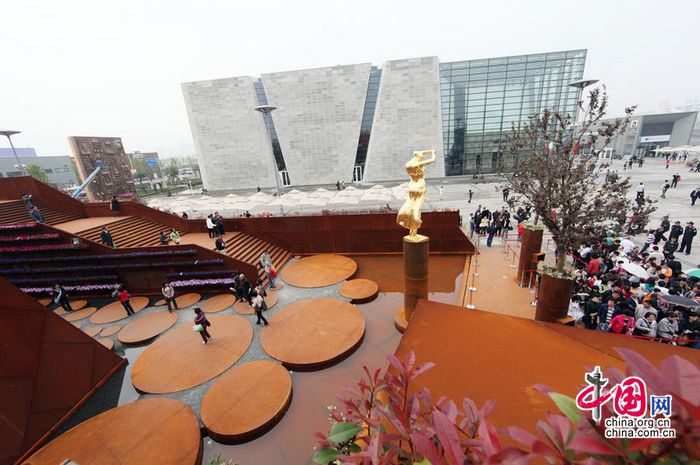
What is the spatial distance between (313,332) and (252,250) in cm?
723

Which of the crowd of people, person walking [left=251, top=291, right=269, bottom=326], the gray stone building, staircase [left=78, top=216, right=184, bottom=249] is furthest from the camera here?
the gray stone building

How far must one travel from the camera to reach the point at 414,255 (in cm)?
858

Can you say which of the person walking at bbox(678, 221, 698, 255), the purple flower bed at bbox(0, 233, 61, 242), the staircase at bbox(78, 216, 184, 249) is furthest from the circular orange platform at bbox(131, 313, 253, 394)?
the person walking at bbox(678, 221, 698, 255)

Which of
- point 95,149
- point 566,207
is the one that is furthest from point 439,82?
point 95,149

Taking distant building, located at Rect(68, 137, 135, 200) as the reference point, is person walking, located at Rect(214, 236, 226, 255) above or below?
below

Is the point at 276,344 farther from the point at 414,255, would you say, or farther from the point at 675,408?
the point at 675,408

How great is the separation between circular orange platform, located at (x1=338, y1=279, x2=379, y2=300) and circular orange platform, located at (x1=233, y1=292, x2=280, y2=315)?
2.62 meters

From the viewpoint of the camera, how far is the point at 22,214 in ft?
53.4

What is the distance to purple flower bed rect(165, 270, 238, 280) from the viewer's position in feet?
42.0

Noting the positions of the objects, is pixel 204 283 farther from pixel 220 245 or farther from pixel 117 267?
pixel 117 267

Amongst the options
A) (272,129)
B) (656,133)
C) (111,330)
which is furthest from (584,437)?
(656,133)

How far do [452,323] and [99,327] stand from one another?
12.3m

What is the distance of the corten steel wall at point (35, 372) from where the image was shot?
6180 mm

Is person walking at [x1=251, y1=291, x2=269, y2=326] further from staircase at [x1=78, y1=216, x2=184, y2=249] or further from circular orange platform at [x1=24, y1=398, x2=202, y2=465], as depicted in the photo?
staircase at [x1=78, y1=216, x2=184, y2=249]
